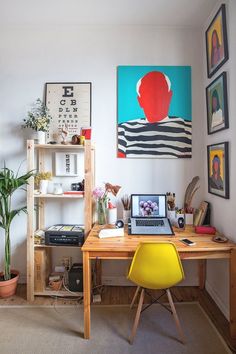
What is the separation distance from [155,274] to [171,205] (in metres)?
0.87

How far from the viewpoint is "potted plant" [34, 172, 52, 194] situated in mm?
2255

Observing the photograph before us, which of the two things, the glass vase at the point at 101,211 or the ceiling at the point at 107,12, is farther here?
the glass vase at the point at 101,211

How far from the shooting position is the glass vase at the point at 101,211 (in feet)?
7.34

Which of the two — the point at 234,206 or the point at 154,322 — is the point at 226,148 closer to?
the point at 234,206

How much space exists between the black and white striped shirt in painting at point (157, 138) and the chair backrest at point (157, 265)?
44.5 inches

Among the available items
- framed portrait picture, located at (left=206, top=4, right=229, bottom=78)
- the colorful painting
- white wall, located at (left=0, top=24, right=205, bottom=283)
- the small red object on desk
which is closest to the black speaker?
white wall, located at (left=0, top=24, right=205, bottom=283)

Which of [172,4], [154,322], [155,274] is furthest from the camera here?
[172,4]

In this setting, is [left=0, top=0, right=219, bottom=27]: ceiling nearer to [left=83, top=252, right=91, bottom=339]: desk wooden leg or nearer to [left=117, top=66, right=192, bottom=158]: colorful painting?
[left=117, top=66, right=192, bottom=158]: colorful painting

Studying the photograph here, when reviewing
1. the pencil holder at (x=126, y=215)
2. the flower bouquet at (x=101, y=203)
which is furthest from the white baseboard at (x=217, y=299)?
the flower bouquet at (x=101, y=203)

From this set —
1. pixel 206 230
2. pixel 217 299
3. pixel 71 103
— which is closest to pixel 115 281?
pixel 217 299

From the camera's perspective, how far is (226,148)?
189cm

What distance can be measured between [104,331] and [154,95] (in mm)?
2291

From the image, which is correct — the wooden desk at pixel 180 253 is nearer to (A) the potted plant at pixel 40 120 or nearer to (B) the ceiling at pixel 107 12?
(A) the potted plant at pixel 40 120

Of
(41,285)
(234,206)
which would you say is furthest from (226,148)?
(41,285)
